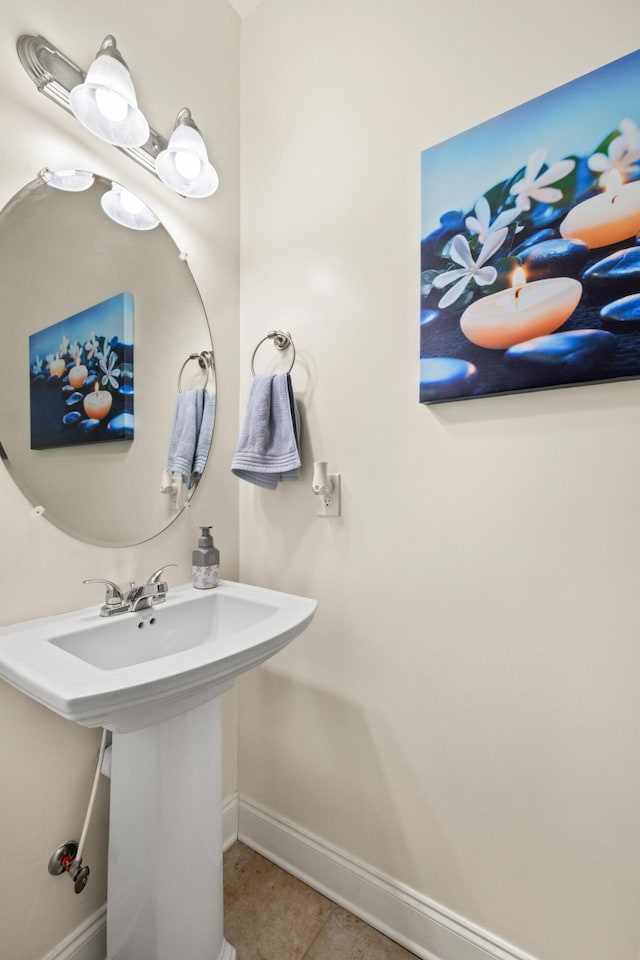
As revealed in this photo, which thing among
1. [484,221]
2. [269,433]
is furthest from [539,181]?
[269,433]

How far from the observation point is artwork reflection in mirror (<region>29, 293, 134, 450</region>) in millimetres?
999

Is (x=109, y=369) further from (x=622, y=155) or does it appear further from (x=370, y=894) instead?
(x=370, y=894)

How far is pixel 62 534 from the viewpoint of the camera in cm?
103

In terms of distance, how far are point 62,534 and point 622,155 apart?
141cm

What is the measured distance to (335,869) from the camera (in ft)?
4.11

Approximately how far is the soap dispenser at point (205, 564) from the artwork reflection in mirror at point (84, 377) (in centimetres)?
35

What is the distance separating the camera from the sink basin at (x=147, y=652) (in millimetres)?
680

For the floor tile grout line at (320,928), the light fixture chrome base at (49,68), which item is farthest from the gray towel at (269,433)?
the floor tile grout line at (320,928)

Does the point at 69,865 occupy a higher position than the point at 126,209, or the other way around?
the point at 126,209

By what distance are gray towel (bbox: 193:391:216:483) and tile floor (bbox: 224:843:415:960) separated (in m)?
1.19

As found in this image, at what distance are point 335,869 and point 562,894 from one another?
1.99 feet

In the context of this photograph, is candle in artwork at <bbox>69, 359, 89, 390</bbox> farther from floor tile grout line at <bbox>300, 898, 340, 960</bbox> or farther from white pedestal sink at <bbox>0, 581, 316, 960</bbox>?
floor tile grout line at <bbox>300, 898, 340, 960</bbox>

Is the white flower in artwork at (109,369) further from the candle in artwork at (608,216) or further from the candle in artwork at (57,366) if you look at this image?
the candle in artwork at (608,216)

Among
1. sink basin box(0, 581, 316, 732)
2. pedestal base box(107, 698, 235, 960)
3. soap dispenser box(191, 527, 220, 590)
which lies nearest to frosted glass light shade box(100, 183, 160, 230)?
soap dispenser box(191, 527, 220, 590)
